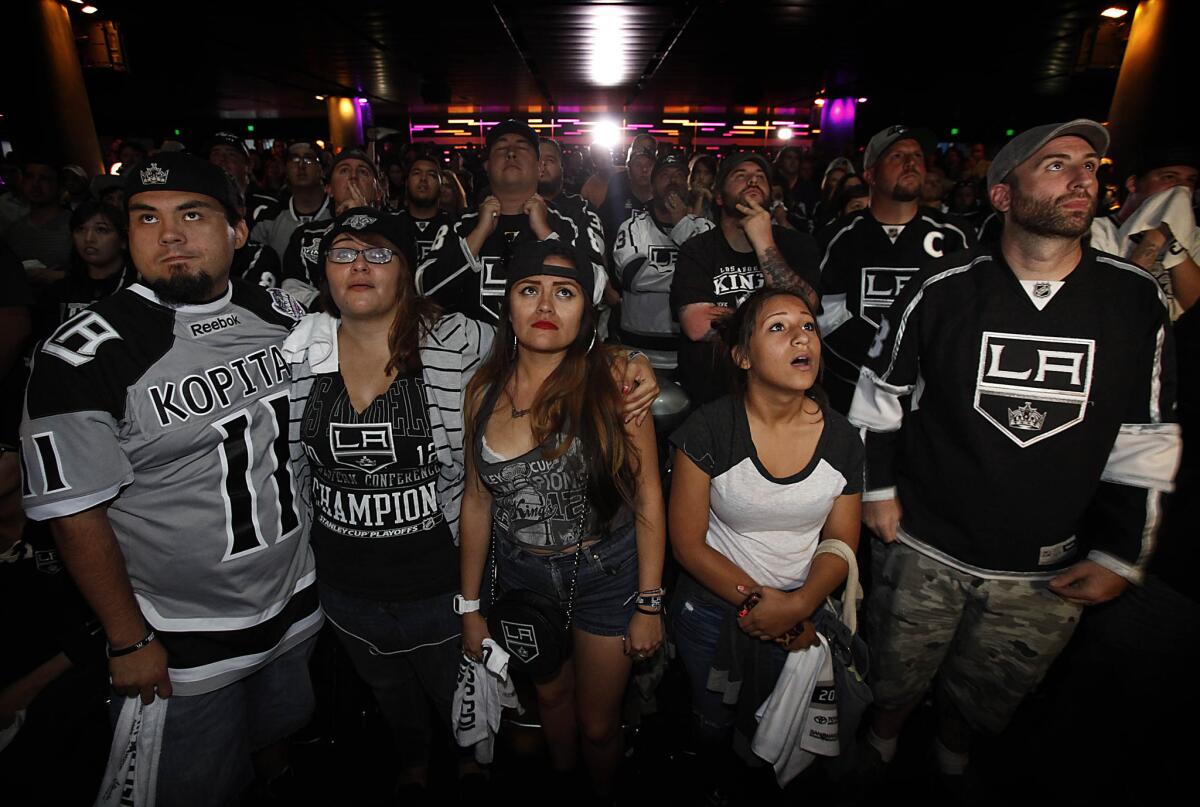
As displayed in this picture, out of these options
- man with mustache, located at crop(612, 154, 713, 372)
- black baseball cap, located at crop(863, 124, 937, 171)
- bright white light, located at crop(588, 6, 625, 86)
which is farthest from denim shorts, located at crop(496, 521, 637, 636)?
bright white light, located at crop(588, 6, 625, 86)

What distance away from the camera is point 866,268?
11.1 ft

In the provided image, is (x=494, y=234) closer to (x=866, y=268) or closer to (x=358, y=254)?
(x=358, y=254)

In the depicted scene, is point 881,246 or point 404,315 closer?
point 404,315

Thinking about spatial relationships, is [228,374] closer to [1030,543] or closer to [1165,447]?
[1030,543]

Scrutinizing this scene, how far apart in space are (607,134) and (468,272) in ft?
81.3

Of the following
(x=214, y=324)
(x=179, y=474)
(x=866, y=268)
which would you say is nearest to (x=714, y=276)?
(x=866, y=268)

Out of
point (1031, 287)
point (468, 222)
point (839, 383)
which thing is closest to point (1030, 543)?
point (1031, 287)

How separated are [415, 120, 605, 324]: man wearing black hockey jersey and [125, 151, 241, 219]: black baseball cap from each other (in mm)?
1544

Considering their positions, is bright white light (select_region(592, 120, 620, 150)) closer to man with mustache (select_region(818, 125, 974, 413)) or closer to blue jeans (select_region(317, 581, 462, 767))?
man with mustache (select_region(818, 125, 974, 413))

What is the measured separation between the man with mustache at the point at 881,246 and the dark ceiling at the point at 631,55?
7.12 m

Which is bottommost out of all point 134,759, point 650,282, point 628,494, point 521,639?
point 134,759

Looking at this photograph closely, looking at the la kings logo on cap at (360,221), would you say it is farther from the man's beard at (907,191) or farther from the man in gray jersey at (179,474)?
the man's beard at (907,191)

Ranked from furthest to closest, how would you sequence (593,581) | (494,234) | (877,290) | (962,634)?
(494,234) → (877,290) → (962,634) → (593,581)

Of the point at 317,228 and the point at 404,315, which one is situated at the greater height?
the point at 317,228
